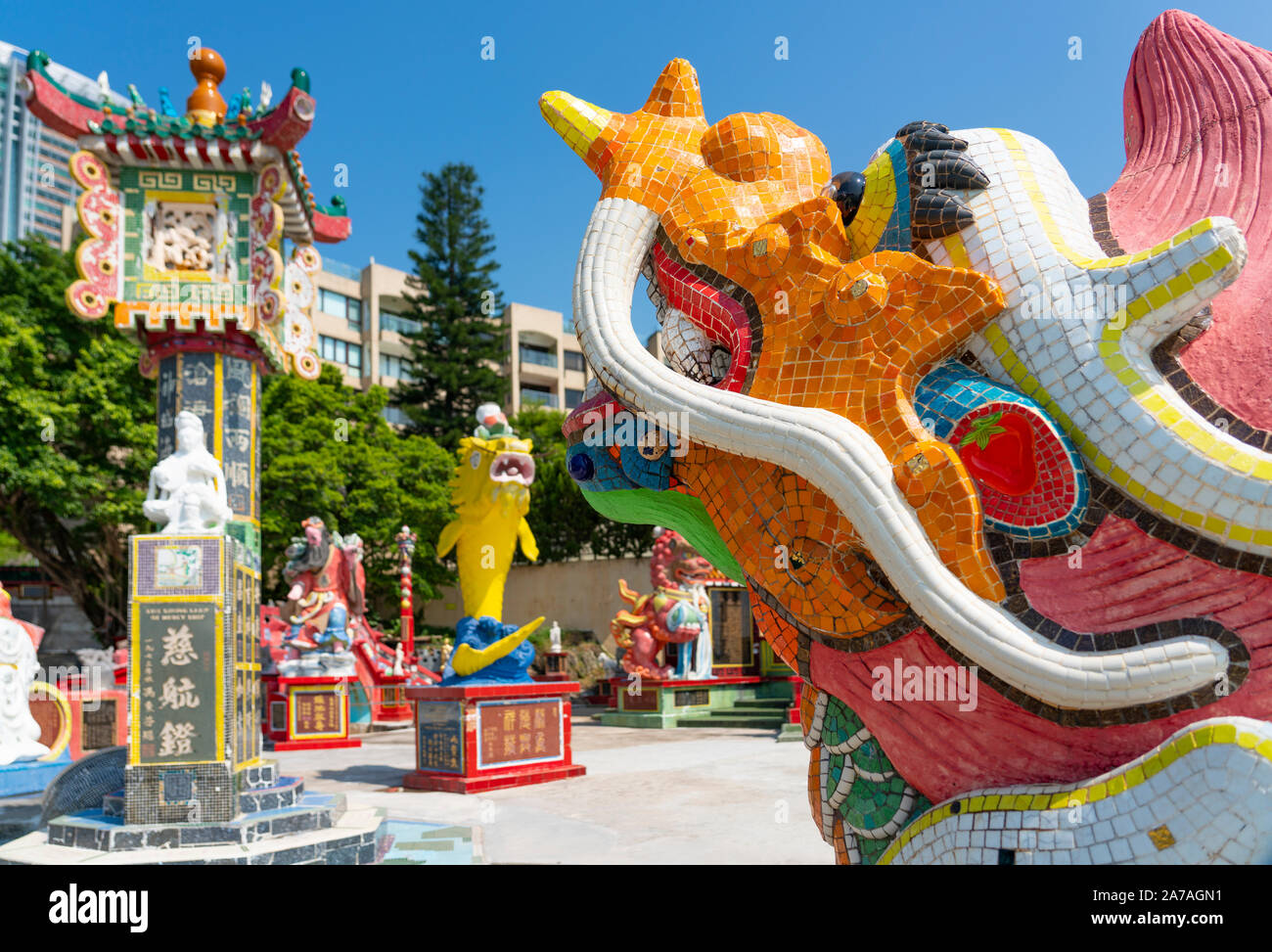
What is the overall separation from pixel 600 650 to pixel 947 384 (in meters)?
23.6

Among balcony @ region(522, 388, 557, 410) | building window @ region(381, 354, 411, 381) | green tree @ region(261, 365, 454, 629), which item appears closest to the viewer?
green tree @ region(261, 365, 454, 629)

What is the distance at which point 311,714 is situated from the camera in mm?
14625

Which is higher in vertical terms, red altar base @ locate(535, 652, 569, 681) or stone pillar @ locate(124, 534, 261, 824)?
stone pillar @ locate(124, 534, 261, 824)

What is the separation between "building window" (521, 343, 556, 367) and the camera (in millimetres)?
39875

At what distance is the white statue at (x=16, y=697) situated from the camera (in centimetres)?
975

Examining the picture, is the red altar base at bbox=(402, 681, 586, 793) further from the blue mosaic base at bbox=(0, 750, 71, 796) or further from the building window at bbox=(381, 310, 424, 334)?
the building window at bbox=(381, 310, 424, 334)

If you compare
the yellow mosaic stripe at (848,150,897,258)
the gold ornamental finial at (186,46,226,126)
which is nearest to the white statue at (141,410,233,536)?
the yellow mosaic stripe at (848,150,897,258)

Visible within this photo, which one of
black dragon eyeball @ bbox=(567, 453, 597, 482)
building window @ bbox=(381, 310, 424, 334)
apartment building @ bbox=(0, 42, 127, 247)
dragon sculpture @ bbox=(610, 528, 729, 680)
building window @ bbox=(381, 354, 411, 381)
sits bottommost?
dragon sculpture @ bbox=(610, 528, 729, 680)

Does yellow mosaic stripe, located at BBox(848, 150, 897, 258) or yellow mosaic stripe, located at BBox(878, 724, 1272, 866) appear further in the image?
yellow mosaic stripe, located at BBox(848, 150, 897, 258)

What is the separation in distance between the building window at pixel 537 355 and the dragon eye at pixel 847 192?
37920 millimetres

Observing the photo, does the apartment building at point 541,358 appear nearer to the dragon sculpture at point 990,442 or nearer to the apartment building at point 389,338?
the apartment building at point 389,338

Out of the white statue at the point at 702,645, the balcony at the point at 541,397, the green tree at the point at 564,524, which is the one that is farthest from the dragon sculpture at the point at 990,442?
the balcony at the point at 541,397

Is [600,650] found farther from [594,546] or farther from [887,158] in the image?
[887,158]

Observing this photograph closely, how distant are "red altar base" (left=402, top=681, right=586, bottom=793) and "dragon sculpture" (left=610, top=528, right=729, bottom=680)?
6.62 m
